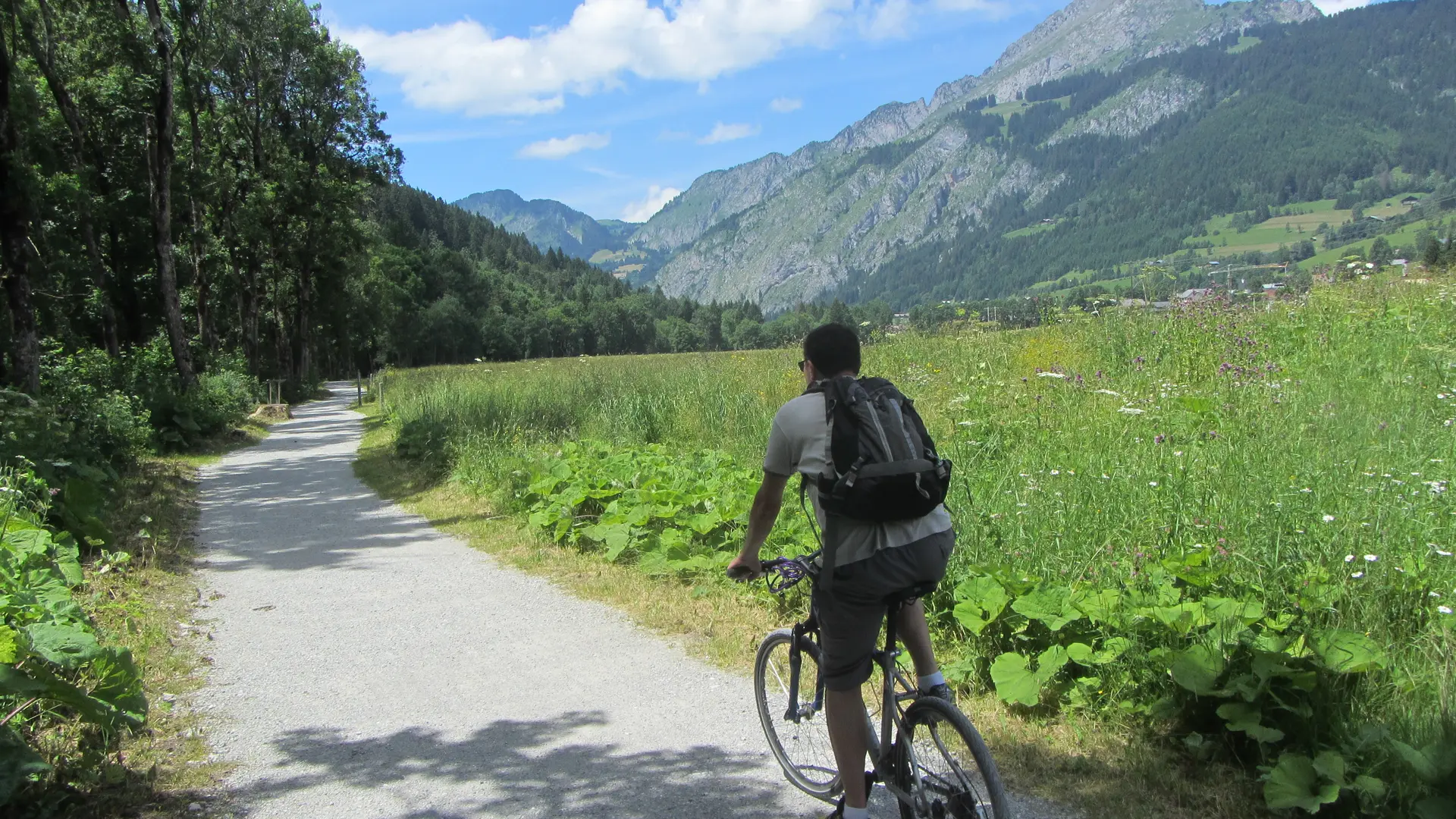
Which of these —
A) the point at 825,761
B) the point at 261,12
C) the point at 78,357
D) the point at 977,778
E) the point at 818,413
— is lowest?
the point at 825,761

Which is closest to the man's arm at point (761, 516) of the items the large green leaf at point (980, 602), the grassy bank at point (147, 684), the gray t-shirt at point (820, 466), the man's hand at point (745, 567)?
the man's hand at point (745, 567)

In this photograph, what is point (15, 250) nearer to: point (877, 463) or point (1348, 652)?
point (877, 463)

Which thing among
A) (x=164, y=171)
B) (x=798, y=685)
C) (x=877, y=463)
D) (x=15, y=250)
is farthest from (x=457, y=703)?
(x=164, y=171)

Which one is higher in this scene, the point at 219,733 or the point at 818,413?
the point at 818,413

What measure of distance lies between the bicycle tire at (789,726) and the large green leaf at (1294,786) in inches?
61.7

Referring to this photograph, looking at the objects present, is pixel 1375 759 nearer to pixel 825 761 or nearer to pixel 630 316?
pixel 825 761

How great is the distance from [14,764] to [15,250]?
455 inches

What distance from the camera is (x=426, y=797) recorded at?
3910 millimetres

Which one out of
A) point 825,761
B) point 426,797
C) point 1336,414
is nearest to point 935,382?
point 1336,414

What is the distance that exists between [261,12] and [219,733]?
28031mm

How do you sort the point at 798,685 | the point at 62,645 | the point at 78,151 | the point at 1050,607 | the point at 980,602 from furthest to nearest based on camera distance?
the point at 78,151
the point at 980,602
the point at 1050,607
the point at 62,645
the point at 798,685

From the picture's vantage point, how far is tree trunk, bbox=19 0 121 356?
1720 cm

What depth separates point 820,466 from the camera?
2.86m

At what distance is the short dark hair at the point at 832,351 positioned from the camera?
3.06 meters
